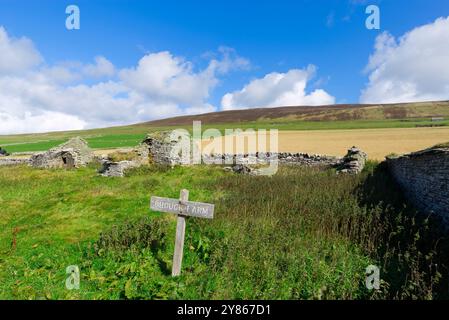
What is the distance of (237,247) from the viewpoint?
6.50 m

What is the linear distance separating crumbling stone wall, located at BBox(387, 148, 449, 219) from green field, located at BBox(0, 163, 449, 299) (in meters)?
0.53

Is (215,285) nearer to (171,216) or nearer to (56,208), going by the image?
(171,216)

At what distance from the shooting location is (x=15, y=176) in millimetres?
18500

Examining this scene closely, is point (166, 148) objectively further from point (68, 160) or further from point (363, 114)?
point (363, 114)

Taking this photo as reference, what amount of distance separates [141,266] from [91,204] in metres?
6.50

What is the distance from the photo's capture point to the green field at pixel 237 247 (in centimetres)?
526

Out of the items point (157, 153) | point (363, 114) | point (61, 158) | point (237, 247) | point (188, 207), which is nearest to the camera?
point (188, 207)

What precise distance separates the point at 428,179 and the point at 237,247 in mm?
6166

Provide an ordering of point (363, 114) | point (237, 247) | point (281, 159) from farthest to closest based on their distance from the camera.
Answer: point (363, 114) → point (281, 159) → point (237, 247)

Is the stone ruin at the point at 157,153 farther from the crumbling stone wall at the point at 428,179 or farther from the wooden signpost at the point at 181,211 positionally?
the wooden signpost at the point at 181,211

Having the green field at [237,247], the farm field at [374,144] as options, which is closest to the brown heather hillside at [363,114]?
the farm field at [374,144]

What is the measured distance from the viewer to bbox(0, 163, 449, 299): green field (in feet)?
17.3

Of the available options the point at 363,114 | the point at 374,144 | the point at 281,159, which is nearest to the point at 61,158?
the point at 281,159

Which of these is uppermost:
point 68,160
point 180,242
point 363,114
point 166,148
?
point 363,114
